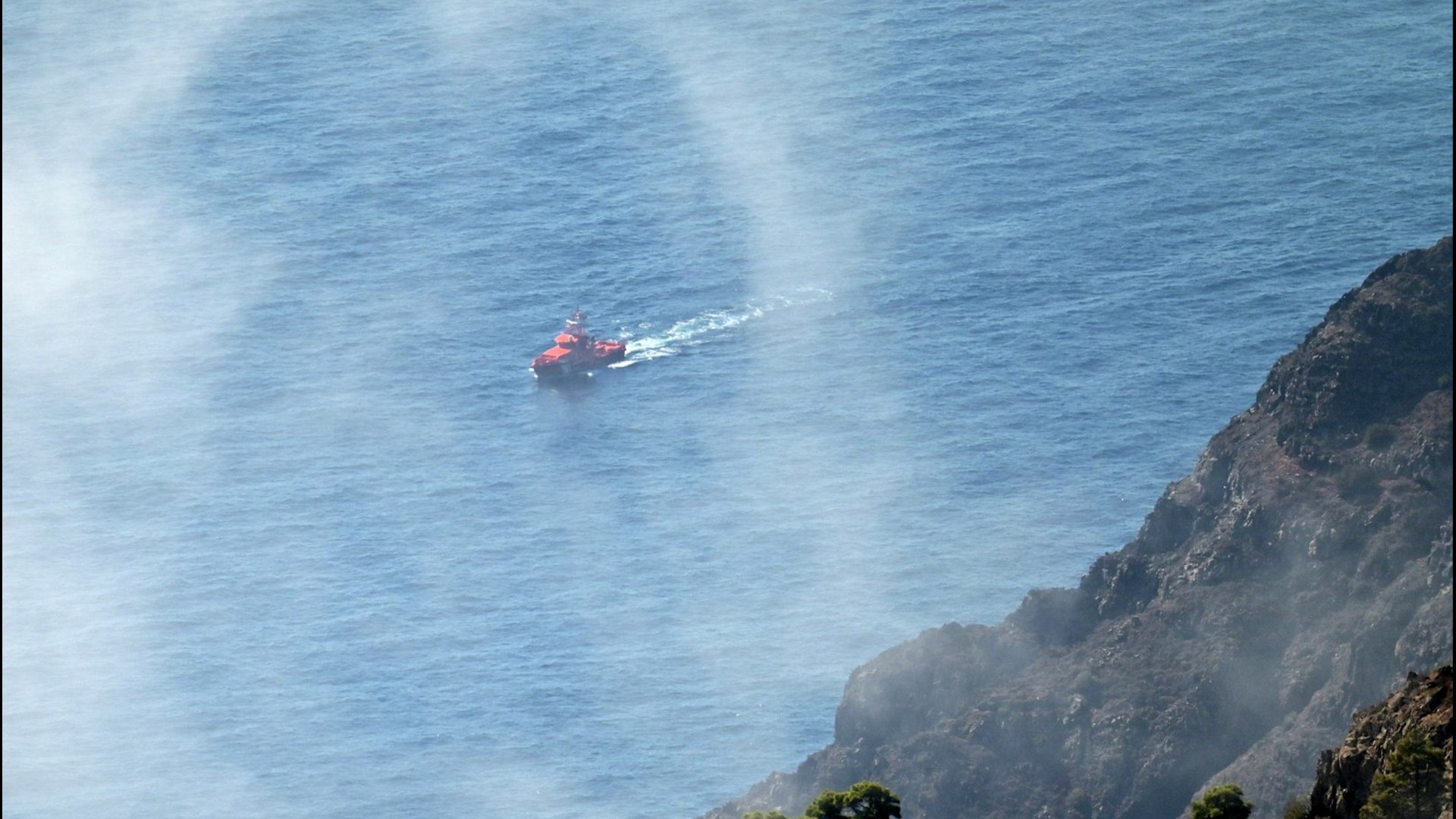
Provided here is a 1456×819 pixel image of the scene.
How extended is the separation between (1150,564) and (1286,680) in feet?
62.7

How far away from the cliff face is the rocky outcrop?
4137cm

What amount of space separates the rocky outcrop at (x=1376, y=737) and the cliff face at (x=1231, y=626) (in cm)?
4137

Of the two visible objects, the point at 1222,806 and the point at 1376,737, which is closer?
the point at 1376,737

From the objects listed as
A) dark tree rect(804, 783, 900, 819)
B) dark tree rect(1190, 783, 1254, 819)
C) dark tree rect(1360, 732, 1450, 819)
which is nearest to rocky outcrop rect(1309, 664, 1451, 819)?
dark tree rect(1360, 732, 1450, 819)

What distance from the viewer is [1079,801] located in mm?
179375

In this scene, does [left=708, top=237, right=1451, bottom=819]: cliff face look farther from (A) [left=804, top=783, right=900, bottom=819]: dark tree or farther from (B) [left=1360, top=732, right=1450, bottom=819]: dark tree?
(B) [left=1360, top=732, right=1450, bottom=819]: dark tree

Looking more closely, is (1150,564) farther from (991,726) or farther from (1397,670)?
(1397,670)

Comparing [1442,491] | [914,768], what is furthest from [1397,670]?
[914,768]

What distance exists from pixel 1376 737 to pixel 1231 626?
60.8 meters

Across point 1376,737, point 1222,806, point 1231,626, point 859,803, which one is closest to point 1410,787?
point 1376,737

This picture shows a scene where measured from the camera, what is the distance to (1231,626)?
586 ft

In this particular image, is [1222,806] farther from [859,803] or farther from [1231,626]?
[1231,626]

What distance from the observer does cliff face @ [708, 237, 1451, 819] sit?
561 feet

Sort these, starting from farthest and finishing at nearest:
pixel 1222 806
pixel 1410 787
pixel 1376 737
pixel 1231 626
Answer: pixel 1231 626 < pixel 1222 806 < pixel 1376 737 < pixel 1410 787
